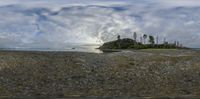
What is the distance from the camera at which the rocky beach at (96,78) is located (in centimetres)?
3153

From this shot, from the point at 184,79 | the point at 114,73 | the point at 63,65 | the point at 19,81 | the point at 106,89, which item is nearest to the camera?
Result: the point at 106,89

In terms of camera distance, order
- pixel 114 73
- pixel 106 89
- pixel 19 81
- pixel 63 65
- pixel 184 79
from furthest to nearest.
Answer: pixel 63 65 < pixel 114 73 < pixel 184 79 < pixel 19 81 < pixel 106 89

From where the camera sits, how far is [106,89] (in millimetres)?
33094

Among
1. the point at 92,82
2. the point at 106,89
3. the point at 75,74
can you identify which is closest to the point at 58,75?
the point at 75,74

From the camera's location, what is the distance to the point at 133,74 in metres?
41.7

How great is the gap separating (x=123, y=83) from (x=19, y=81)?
8.26 m

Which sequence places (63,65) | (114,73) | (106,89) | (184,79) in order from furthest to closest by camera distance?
(63,65) < (114,73) < (184,79) < (106,89)

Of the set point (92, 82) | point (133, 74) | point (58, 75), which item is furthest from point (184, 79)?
point (58, 75)

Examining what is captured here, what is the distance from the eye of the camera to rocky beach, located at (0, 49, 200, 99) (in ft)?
103

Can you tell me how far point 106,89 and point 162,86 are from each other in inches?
187

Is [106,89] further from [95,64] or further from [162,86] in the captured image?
[95,64]

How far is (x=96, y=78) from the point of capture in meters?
39.3

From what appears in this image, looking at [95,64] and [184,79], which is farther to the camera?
[95,64]

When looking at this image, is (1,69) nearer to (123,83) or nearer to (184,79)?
(123,83)
